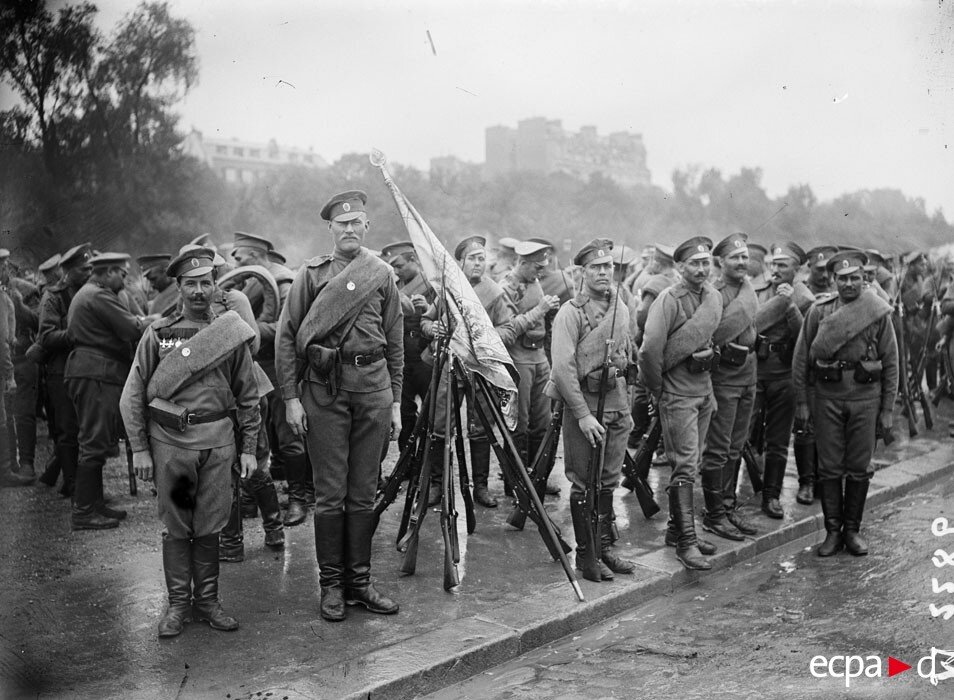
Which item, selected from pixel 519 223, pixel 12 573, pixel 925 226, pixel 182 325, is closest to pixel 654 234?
pixel 519 223

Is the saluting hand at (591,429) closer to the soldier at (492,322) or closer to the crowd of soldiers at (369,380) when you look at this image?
the crowd of soldiers at (369,380)

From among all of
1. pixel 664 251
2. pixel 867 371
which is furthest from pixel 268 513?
pixel 664 251

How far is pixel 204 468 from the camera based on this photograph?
190 inches

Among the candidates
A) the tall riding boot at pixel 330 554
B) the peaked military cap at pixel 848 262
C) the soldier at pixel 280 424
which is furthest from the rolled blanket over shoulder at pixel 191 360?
the peaked military cap at pixel 848 262

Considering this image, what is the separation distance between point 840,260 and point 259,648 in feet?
15.8

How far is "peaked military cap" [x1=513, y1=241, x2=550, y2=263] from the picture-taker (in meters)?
7.82

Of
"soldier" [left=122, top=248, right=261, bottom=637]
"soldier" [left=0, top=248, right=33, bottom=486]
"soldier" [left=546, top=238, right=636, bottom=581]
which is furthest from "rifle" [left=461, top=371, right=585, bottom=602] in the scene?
"soldier" [left=0, top=248, right=33, bottom=486]

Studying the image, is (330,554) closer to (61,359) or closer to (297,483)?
(297,483)

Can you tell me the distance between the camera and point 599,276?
18.9ft

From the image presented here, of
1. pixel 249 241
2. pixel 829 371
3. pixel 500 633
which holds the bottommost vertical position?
pixel 500 633

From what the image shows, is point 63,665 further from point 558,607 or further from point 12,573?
point 558,607

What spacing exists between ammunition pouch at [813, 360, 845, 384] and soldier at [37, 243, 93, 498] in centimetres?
575

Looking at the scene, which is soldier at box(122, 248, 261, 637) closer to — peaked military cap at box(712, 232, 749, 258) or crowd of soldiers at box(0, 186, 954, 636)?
crowd of soldiers at box(0, 186, 954, 636)

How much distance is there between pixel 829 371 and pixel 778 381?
1033 mm
